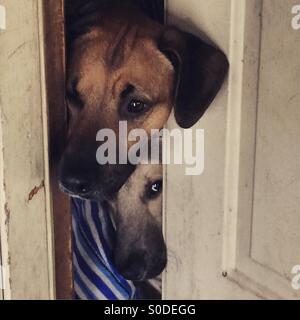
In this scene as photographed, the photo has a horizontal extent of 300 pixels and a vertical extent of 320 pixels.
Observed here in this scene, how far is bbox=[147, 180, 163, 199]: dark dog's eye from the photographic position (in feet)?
3.65

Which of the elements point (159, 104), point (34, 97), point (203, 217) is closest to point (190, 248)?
point (203, 217)

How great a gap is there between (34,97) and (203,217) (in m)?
0.32

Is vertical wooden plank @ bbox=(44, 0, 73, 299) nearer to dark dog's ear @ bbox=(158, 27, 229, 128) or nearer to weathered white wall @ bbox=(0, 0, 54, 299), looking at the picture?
weathered white wall @ bbox=(0, 0, 54, 299)

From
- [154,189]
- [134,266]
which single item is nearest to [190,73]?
[154,189]

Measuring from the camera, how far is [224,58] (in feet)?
3.24

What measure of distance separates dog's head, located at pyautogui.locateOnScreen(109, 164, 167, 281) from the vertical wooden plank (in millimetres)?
83

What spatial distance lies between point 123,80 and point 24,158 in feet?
0.65

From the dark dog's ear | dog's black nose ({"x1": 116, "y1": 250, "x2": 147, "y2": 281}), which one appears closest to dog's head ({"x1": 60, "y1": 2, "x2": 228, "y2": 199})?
the dark dog's ear

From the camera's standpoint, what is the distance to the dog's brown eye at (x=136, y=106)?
1024 millimetres

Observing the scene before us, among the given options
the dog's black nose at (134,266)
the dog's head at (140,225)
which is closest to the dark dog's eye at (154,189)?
the dog's head at (140,225)

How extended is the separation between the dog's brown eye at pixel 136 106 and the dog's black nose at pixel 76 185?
0.13 meters

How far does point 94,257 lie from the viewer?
1162 mm

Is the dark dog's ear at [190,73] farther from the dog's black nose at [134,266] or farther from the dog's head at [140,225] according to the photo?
the dog's black nose at [134,266]

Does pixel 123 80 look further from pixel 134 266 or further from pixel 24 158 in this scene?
pixel 134 266
